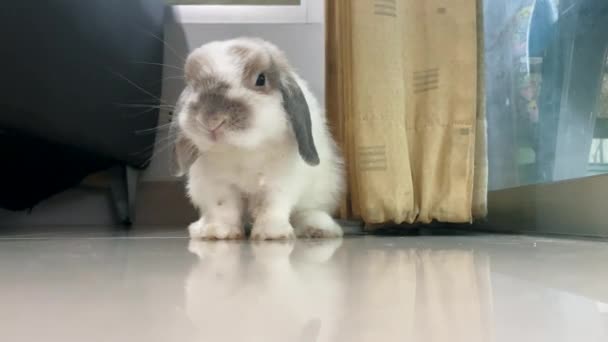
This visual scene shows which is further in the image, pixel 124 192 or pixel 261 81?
pixel 124 192

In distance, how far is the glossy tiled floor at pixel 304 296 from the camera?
44cm

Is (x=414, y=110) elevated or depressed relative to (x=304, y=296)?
elevated

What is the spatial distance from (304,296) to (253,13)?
2.09 m

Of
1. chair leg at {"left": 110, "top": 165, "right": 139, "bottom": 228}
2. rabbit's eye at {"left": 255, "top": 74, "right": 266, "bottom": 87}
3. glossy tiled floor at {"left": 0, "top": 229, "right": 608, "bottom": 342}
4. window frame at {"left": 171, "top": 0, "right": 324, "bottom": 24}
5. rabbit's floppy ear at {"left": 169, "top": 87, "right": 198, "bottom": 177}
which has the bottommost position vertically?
chair leg at {"left": 110, "top": 165, "right": 139, "bottom": 228}

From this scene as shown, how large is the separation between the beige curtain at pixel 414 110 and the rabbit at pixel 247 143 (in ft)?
0.45

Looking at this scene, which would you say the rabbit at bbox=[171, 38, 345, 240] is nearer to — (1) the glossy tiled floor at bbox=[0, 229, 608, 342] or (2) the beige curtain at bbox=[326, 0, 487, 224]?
(2) the beige curtain at bbox=[326, 0, 487, 224]

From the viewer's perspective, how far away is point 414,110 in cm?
159

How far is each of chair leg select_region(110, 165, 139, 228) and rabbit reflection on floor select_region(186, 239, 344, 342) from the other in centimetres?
141

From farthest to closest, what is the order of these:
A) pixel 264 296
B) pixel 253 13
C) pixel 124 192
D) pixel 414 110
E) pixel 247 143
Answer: pixel 253 13, pixel 124 192, pixel 414 110, pixel 247 143, pixel 264 296

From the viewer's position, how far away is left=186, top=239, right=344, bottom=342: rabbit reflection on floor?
0.45m

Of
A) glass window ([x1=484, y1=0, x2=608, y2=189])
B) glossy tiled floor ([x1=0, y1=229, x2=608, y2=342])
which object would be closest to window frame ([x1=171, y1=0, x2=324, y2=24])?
glass window ([x1=484, y1=0, x2=608, y2=189])

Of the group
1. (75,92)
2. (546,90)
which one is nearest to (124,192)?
(75,92)

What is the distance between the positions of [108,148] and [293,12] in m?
1.00

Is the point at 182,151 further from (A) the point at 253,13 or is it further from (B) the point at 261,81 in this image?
(A) the point at 253,13
